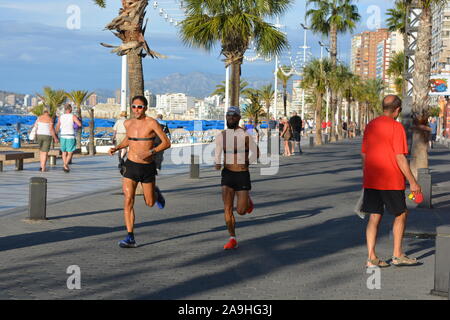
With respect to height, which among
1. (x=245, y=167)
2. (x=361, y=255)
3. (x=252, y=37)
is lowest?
(x=361, y=255)

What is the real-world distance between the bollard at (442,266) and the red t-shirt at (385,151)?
1.15m

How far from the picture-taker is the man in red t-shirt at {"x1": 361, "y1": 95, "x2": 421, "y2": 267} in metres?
7.86

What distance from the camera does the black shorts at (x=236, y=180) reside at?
930 centimetres

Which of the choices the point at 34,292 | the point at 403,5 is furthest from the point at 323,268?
the point at 403,5

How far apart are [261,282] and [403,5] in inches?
693

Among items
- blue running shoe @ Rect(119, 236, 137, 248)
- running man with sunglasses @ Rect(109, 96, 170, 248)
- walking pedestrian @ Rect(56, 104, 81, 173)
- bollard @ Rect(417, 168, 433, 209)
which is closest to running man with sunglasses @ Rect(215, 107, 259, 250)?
running man with sunglasses @ Rect(109, 96, 170, 248)

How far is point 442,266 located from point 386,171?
143 cm

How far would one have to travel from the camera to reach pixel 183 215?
12250 millimetres

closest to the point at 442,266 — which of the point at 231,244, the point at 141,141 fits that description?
the point at 231,244

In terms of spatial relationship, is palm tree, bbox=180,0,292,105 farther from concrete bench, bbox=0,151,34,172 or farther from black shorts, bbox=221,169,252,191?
black shorts, bbox=221,169,252,191

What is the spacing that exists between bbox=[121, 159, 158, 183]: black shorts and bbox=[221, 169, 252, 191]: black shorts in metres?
0.90

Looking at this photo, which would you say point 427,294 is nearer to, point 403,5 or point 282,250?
point 282,250

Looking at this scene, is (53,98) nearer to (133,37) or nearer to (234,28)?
(234,28)

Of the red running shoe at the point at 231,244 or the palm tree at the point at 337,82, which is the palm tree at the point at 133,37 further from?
the palm tree at the point at 337,82
